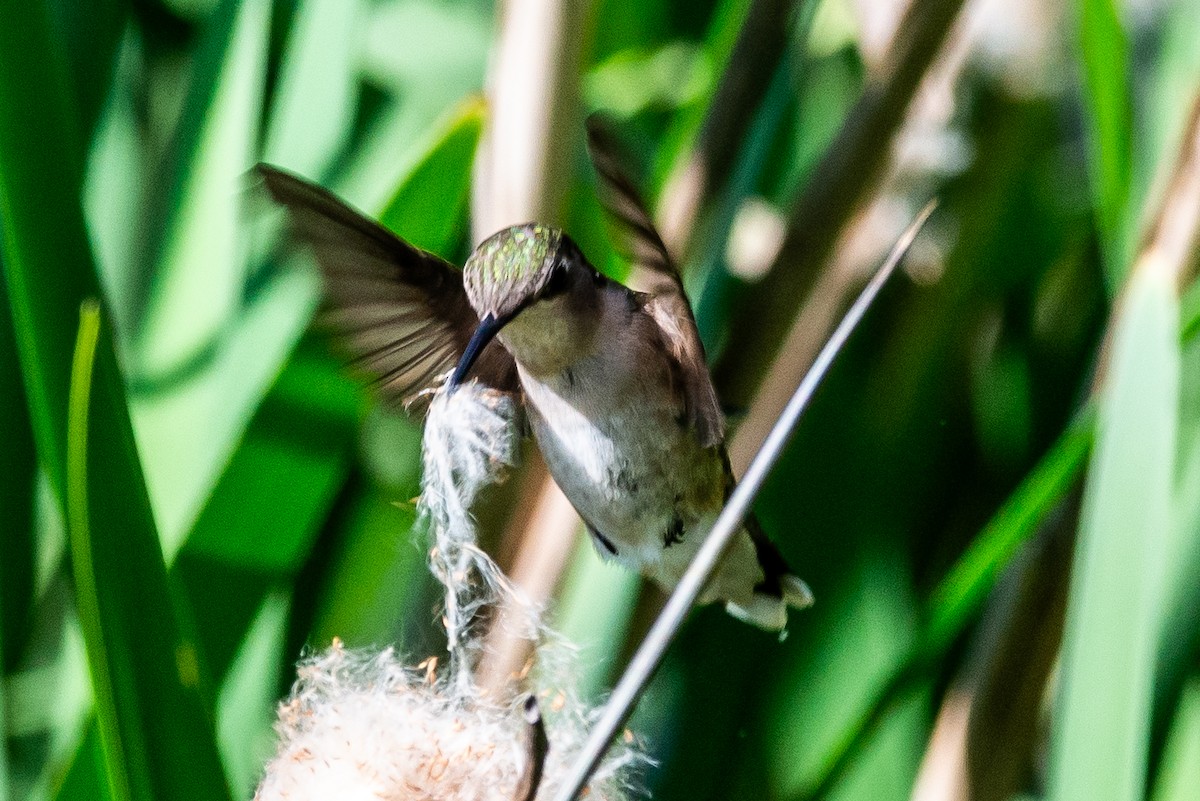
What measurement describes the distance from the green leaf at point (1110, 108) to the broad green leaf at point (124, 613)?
654 mm

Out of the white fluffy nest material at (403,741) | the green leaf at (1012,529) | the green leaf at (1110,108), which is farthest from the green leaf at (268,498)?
the green leaf at (1110,108)

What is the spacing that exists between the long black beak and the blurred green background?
0.15m

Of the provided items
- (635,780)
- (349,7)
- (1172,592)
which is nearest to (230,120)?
(349,7)

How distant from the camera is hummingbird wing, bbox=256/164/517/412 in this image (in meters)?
0.56

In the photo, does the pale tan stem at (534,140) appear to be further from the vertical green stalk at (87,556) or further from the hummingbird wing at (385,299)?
the vertical green stalk at (87,556)

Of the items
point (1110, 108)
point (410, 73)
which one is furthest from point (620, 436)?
point (410, 73)

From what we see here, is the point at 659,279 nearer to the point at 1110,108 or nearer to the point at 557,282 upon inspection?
the point at 557,282

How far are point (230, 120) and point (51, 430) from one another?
409mm

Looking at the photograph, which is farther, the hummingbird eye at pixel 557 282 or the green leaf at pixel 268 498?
the green leaf at pixel 268 498

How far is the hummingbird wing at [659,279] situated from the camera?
514 mm

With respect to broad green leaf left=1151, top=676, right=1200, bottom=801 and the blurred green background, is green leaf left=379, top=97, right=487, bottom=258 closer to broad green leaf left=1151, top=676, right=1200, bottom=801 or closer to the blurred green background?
the blurred green background

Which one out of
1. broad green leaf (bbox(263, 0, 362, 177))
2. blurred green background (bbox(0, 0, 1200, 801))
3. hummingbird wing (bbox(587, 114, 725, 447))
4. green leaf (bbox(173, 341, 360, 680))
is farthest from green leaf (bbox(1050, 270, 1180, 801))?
broad green leaf (bbox(263, 0, 362, 177))

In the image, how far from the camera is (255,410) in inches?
28.3

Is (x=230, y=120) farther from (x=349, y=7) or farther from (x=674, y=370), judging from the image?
(x=674, y=370)
